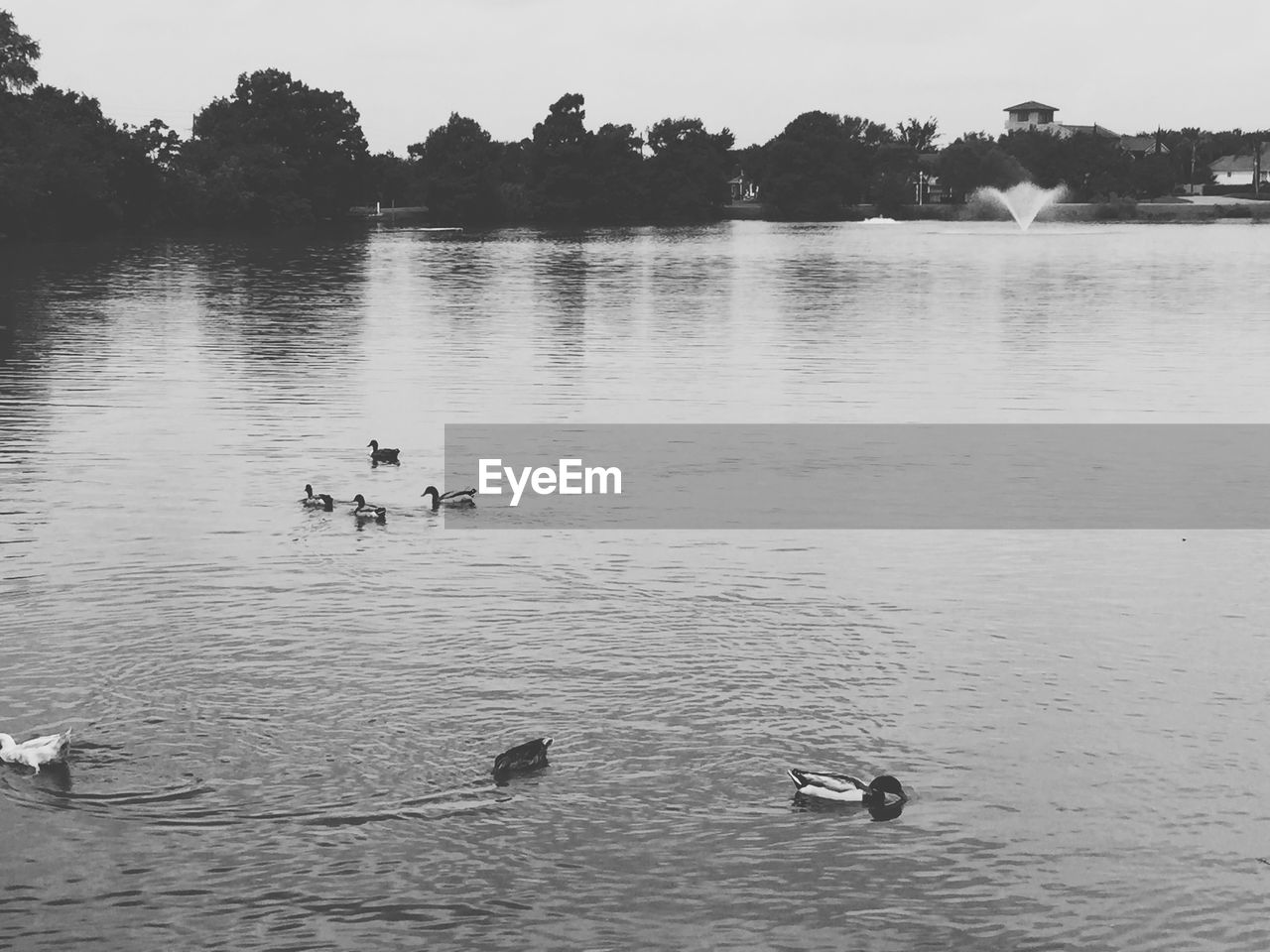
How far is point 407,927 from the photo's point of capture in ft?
44.7

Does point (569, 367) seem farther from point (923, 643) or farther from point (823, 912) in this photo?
point (823, 912)

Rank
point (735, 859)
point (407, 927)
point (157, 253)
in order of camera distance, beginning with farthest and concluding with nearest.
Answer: point (157, 253) → point (735, 859) → point (407, 927)

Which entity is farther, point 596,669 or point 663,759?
point 596,669

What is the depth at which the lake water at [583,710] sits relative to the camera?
14.1m

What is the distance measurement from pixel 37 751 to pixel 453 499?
14.0 m

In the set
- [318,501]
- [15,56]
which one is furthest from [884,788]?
[15,56]

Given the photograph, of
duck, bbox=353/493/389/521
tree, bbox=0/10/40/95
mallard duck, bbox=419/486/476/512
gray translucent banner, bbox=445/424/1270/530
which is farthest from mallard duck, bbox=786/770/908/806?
tree, bbox=0/10/40/95

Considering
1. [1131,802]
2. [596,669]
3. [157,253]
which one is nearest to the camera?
[1131,802]

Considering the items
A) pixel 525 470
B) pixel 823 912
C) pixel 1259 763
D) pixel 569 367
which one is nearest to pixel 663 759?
pixel 823 912

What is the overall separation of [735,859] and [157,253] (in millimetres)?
128082

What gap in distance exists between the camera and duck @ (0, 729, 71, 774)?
1639 centimetres

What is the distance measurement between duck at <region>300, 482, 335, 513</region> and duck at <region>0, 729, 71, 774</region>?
12.5 m

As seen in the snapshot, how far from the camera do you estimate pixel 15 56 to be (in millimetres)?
137250

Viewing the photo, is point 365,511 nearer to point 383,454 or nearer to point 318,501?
point 318,501
